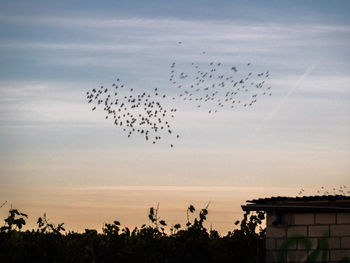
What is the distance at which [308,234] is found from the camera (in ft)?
62.1

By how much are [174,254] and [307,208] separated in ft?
13.6

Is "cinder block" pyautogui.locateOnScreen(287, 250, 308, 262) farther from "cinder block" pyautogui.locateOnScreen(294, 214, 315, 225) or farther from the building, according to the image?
"cinder block" pyautogui.locateOnScreen(294, 214, 315, 225)

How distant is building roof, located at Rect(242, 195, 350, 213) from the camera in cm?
1830

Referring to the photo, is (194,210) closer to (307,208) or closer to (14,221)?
(307,208)

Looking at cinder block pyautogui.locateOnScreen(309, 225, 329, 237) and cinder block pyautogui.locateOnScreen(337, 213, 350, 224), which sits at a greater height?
cinder block pyautogui.locateOnScreen(337, 213, 350, 224)

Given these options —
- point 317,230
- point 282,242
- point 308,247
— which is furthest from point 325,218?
point 282,242

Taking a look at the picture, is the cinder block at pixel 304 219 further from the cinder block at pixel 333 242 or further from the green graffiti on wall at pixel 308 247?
the cinder block at pixel 333 242

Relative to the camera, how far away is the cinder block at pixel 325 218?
18.6m

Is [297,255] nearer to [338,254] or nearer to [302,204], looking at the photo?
[338,254]

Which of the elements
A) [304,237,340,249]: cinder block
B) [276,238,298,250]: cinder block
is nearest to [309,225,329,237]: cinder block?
[304,237,340,249]: cinder block

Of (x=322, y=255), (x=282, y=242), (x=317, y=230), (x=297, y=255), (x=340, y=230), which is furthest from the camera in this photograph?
(x=282, y=242)

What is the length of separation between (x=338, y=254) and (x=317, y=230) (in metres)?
0.81

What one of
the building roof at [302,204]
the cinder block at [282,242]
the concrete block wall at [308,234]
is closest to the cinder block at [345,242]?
the concrete block wall at [308,234]

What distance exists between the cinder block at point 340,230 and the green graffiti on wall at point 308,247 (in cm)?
17
